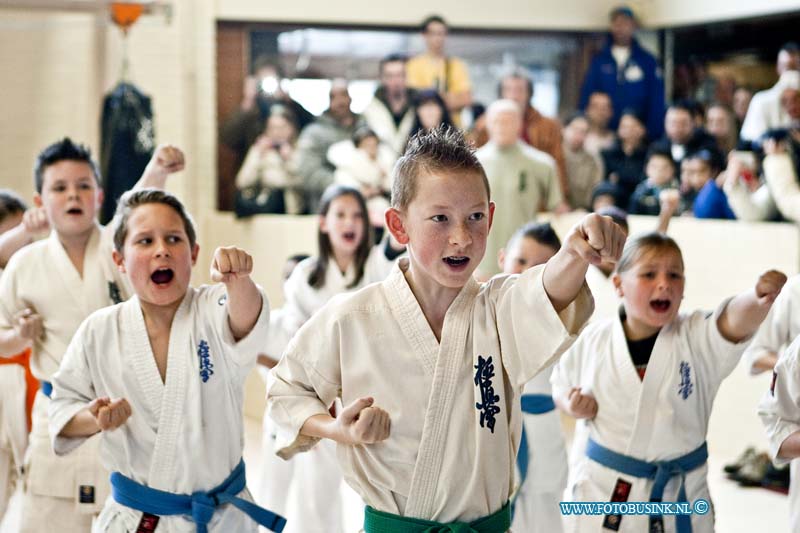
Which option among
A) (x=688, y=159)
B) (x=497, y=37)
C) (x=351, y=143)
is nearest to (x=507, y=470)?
(x=688, y=159)

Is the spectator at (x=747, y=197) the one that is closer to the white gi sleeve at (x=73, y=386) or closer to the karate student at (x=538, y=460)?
the karate student at (x=538, y=460)

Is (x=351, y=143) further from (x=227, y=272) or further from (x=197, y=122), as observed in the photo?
(x=227, y=272)

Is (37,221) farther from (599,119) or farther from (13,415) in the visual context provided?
(599,119)

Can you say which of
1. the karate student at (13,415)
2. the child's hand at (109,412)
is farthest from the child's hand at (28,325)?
the child's hand at (109,412)

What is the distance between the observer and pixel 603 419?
140 inches

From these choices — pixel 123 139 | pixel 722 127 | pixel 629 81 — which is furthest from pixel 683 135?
pixel 123 139

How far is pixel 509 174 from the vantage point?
22.7 ft

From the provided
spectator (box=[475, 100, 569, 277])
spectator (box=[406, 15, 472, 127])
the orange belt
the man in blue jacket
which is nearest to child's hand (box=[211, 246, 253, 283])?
the orange belt

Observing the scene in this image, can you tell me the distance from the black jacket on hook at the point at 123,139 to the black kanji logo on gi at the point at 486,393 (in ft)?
14.5

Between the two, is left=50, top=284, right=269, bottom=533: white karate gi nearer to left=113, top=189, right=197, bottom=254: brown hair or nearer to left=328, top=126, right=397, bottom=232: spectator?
left=113, top=189, right=197, bottom=254: brown hair

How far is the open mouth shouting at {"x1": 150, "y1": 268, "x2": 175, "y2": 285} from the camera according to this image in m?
3.13

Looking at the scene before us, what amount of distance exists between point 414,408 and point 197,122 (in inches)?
271

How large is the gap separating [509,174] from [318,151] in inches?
73.1

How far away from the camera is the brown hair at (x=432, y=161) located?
250cm
